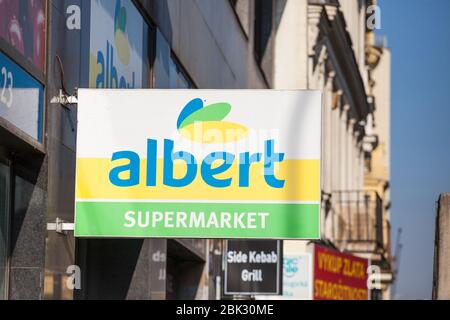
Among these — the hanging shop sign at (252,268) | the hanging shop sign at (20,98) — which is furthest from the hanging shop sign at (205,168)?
the hanging shop sign at (252,268)

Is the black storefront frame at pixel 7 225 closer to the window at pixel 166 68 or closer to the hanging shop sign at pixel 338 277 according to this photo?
the window at pixel 166 68

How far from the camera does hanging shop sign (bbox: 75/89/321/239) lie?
29.8ft

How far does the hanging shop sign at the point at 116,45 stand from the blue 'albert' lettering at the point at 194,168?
8.61 ft

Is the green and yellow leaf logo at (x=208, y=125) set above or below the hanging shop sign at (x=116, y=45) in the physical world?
below

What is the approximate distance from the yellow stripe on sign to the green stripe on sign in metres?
0.06

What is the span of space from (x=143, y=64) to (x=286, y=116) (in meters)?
5.41

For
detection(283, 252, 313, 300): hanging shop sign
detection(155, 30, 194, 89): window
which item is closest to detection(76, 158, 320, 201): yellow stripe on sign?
detection(155, 30, 194, 89): window

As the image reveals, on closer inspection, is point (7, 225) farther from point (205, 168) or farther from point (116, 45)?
point (116, 45)

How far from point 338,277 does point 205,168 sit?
13.4 meters

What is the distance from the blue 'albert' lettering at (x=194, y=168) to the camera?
361 inches

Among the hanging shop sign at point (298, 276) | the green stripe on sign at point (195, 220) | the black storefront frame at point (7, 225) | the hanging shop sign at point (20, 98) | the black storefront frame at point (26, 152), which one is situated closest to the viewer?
the green stripe on sign at point (195, 220)

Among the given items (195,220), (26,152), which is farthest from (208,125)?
(26,152)
